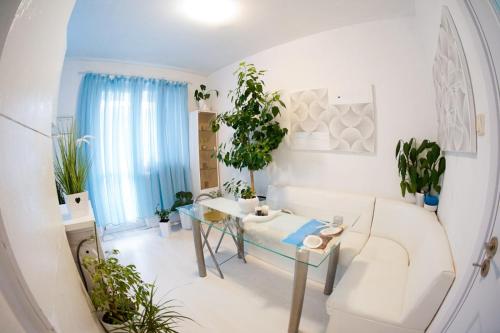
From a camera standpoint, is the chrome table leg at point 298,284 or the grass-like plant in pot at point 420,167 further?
the grass-like plant in pot at point 420,167

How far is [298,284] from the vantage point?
1396 mm

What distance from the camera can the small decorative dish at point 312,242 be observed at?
1433 mm

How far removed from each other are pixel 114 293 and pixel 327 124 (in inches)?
100

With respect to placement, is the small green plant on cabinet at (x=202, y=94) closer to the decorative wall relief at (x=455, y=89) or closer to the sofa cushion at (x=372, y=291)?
the decorative wall relief at (x=455, y=89)

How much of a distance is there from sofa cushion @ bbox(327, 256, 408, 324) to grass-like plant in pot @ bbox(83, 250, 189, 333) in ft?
3.24

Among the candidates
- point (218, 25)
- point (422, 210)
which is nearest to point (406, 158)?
point (422, 210)

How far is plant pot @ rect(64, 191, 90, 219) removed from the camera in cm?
137

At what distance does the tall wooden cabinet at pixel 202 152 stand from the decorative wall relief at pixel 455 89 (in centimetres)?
294

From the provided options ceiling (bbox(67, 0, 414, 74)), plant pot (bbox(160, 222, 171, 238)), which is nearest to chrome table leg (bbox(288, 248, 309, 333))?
ceiling (bbox(67, 0, 414, 74))

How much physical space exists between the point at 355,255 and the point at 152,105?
353 cm

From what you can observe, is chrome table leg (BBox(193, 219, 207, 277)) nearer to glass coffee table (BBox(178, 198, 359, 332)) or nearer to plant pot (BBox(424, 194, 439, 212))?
glass coffee table (BBox(178, 198, 359, 332))

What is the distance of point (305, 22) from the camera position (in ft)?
7.24

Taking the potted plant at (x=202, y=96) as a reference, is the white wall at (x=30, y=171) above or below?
below

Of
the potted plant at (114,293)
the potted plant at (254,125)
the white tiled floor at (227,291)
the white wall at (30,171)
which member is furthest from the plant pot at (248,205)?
the white wall at (30,171)
